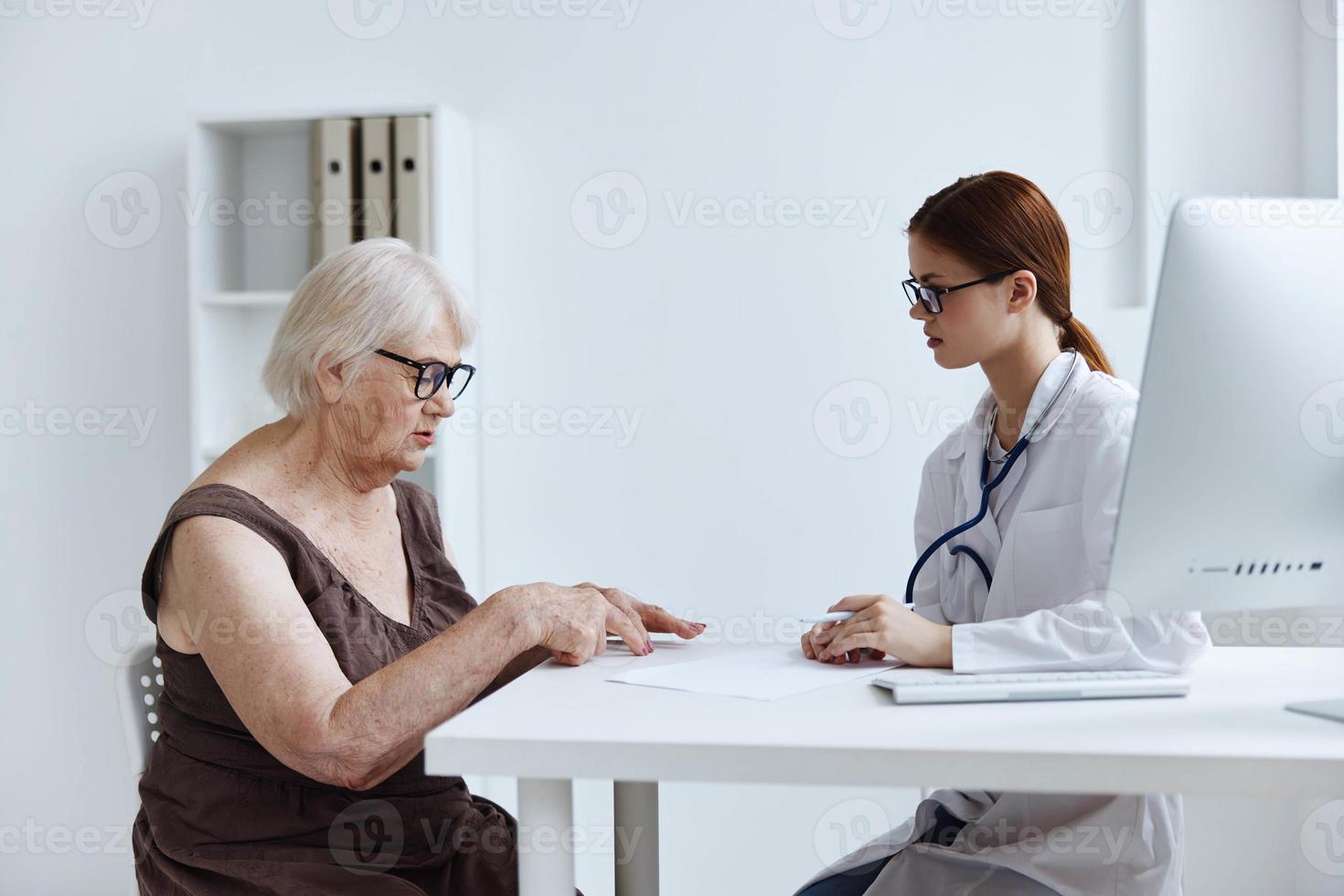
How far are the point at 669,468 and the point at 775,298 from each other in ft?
1.68

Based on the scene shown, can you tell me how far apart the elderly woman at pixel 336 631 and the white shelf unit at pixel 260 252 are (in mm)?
990

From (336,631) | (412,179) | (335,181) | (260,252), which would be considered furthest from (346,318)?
(260,252)

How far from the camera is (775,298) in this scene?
287 centimetres

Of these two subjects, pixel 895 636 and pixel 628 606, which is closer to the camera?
pixel 895 636

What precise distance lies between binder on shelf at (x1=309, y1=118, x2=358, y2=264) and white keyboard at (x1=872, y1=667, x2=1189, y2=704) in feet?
6.73

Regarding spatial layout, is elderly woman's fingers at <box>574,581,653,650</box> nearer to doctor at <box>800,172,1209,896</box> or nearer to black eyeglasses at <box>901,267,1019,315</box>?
doctor at <box>800,172,1209,896</box>

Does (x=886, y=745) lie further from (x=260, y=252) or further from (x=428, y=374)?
(x=260, y=252)

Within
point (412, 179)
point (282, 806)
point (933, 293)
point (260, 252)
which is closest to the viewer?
point (282, 806)

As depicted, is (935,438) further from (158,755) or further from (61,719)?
(61,719)

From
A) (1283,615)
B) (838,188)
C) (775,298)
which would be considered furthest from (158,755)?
(1283,615)

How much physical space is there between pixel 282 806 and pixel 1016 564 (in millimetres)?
A: 1071

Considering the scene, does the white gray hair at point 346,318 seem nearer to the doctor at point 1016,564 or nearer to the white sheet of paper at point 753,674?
the white sheet of paper at point 753,674

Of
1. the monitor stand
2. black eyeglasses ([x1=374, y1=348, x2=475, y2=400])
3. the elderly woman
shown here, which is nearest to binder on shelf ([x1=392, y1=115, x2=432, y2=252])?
the elderly woman

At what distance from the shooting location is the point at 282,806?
4.85 ft
